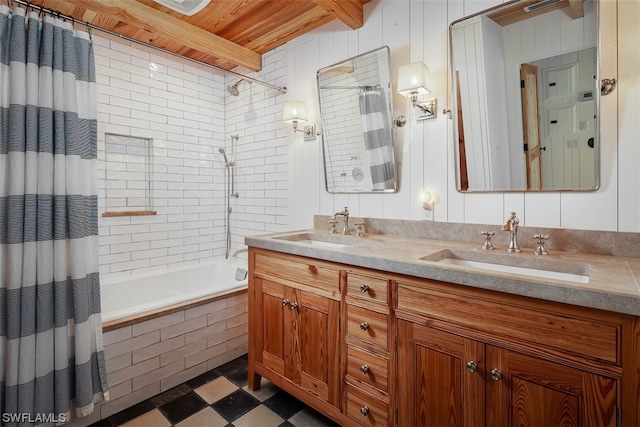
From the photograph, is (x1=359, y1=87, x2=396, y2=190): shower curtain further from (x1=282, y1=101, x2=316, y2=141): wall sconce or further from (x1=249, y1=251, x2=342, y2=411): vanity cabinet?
(x1=249, y1=251, x2=342, y2=411): vanity cabinet

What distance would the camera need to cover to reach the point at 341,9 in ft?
6.44

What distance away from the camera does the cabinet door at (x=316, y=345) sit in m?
1.52

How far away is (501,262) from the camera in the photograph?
1.37 meters

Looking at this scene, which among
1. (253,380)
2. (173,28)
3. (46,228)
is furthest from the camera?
(173,28)

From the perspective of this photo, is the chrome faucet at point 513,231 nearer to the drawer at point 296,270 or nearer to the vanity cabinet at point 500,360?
the vanity cabinet at point 500,360

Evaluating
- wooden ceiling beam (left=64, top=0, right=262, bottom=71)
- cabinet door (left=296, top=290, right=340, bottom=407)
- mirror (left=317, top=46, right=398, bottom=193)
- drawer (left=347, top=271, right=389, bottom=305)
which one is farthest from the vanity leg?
wooden ceiling beam (left=64, top=0, right=262, bottom=71)

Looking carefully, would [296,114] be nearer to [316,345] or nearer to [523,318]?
[316,345]

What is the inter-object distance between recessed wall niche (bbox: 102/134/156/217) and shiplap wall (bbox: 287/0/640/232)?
134 centimetres

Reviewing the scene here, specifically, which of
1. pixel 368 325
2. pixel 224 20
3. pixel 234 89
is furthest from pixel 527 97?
pixel 234 89

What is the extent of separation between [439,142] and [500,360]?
1165mm

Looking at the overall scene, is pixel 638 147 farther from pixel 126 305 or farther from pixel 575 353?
pixel 126 305

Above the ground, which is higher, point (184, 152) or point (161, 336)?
point (184, 152)

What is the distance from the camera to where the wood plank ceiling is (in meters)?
2.00

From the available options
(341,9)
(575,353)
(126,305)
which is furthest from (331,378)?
(341,9)
